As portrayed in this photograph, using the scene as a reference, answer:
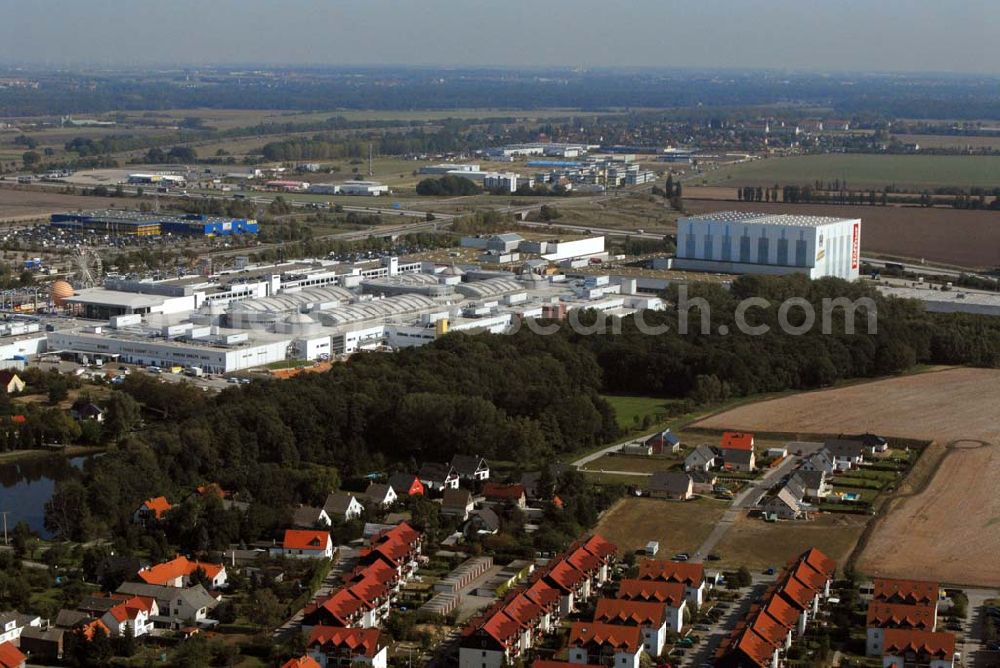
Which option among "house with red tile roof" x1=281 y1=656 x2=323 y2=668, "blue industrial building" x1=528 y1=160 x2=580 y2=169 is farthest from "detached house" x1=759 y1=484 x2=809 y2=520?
"blue industrial building" x1=528 y1=160 x2=580 y2=169

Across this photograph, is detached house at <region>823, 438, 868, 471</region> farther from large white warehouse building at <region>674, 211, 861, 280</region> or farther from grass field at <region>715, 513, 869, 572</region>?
large white warehouse building at <region>674, 211, 861, 280</region>

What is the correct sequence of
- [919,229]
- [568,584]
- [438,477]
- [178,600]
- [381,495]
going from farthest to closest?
1. [919,229]
2. [438,477]
3. [381,495]
4. [568,584]
5. [178,600]

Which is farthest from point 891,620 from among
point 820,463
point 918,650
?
point 820,463

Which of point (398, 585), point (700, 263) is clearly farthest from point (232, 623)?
point (700, 263)

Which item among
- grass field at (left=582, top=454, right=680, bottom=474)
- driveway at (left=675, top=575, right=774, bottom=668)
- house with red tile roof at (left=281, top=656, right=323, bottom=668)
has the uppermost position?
house with red tile roof at (left=281, top=656, right=323, bottom=668)

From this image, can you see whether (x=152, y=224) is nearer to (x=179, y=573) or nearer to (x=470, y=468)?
(x=470, y=468)

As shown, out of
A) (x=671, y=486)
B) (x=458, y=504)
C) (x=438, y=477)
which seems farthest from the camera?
(x=438, y=477)

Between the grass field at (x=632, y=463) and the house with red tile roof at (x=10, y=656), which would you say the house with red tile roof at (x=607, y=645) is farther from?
the grass field at (x=632, y=463)
